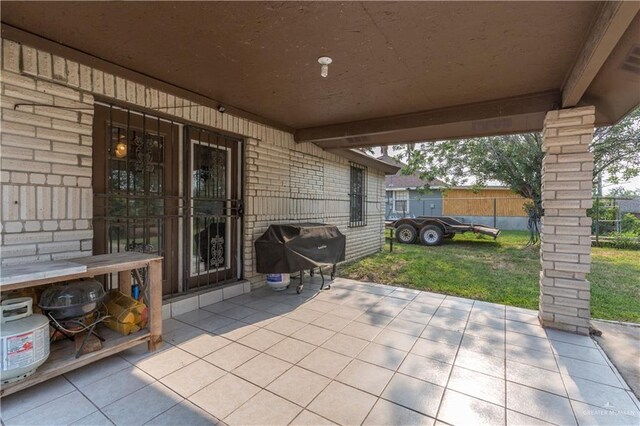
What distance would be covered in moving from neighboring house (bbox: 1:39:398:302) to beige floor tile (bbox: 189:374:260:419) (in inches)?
67.4

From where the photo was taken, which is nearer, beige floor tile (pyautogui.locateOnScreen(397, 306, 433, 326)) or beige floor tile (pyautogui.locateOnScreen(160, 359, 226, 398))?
beige floor tile (pyautogui.locateOnScreen(160, 359, 226, 398))

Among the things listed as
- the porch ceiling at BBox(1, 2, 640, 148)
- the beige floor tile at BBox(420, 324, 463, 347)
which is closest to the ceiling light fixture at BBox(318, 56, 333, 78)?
the porch ceiling at BBox(1, 2, 640, 148)

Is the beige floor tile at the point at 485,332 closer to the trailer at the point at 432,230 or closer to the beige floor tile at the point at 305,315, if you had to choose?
the beige floor tile at the point at 305,315

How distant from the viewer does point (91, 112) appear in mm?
2670

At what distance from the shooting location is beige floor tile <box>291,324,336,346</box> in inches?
111

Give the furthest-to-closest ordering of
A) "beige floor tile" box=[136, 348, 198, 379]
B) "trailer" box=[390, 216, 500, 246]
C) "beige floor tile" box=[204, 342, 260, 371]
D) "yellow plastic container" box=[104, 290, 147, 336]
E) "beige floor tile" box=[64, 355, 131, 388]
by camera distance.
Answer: "trailer" box=[390, 216, 500, 246]
"yellow plastic container" box=[104, 290, 147, 336]
"beige floor tile" box=[204, 342, 260, 371]
"beige floor tile" box=[136, 348, 198, 379]
"beige floor tile" box=[64, 355, 131, 388]

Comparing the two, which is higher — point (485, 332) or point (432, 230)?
point (432, 230)

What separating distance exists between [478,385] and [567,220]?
7.01 feet

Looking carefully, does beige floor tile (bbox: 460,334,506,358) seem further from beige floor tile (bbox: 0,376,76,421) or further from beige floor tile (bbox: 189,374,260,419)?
beige floor tile (bbox: 0,376,76,421)

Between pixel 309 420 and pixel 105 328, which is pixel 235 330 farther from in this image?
pixel 309 420

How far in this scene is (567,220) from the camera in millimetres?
3133

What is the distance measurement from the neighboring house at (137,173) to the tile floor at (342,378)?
1.01 m

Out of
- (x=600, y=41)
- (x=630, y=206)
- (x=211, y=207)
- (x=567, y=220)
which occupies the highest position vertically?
(x=600, y=41)

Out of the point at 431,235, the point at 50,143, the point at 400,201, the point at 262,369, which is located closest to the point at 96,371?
the point at 262,369
